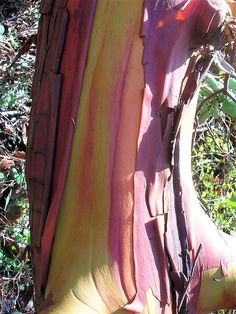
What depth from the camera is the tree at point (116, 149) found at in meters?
0.52

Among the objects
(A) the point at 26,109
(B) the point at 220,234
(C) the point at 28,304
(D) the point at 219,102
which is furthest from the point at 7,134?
(B) the point at 220,234

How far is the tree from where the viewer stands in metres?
0.52

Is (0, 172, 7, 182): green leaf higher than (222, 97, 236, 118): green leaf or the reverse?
the reverse

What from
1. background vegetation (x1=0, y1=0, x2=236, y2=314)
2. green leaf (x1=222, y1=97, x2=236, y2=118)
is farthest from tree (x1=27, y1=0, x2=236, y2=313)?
background vegetation (x1=0, y1=0, x2=236, y2=314)

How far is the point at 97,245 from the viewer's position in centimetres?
52

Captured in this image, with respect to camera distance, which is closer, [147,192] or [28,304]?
[147,192]

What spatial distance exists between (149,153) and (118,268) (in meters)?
0.10

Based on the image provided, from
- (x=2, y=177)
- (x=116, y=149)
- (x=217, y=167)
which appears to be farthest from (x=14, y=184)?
(x=116, y=149)

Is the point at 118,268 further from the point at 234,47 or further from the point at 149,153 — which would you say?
the point at 234,47

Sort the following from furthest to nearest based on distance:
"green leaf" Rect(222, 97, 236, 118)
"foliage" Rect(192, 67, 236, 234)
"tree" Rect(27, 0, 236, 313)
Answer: "foliage" Rect(192, 67, 236, 234)
"green leaf" Rect(222, 97, 236, 118)
"tree" Rect(27, 0, 236, 313)

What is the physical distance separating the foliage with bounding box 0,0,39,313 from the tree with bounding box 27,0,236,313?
0.65 meters

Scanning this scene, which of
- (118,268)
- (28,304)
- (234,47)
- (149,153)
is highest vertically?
(234,47)

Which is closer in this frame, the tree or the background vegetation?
the tree

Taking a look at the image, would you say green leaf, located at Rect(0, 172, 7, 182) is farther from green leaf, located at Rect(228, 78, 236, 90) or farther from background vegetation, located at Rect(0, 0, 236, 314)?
green leaf, located at Rect(228, 78, 236, 90)
